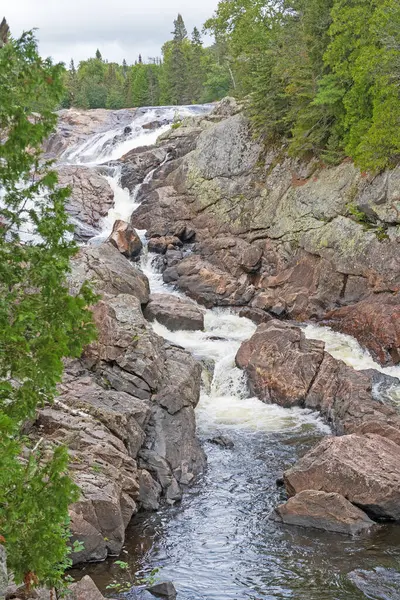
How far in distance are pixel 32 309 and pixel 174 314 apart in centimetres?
1899

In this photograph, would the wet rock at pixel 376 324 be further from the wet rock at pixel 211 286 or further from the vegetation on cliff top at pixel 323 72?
the vegetation on cliff top at pixel 323 72

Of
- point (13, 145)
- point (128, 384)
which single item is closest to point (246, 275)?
point (128, 384)

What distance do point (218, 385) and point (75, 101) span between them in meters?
71.3

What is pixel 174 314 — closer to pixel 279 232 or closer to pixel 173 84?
pixel 279 232

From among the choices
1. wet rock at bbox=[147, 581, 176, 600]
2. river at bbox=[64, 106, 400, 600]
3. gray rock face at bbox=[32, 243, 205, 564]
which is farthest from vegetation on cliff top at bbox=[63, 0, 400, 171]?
wet rock at bbox=[147, 581, 176, 600]

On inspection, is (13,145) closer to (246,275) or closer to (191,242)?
(246,275)

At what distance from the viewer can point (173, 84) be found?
8062cm

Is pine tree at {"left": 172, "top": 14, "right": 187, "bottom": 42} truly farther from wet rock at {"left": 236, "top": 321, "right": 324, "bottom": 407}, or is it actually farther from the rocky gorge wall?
wet rock at {"left": 236, "top": 321, "right": 324, "bottom": 407}

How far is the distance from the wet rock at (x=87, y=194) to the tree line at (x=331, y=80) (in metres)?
10.2

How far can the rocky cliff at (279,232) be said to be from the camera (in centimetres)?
2597

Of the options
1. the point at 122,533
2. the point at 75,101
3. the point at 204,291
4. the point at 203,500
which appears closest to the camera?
Result: the point at 122,533

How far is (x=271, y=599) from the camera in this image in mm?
11234

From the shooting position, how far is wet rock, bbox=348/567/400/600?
442 inches

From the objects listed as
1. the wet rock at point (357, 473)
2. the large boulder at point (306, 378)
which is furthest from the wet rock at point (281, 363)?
the wet rock at point (357, 473)
